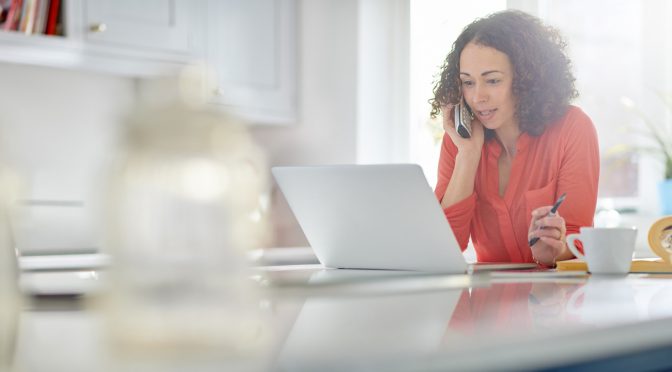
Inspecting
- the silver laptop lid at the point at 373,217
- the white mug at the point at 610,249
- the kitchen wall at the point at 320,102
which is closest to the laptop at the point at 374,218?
the silver laptop lid at the point at 373,217

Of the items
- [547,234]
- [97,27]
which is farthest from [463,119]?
[97,27]

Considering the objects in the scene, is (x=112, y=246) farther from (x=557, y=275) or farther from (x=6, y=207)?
(x=557, y=275)

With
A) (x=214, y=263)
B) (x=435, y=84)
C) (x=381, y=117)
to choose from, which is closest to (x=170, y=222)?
(x=214, y=263)

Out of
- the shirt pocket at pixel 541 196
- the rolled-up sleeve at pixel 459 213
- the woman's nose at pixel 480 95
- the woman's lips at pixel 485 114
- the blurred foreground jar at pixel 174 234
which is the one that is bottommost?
the rolled-up sleeve at pixel 459 213

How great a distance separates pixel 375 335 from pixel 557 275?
845 millimetres

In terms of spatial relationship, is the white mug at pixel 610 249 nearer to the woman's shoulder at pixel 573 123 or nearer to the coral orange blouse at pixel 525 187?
the coral orange blouse at pixel 525 187

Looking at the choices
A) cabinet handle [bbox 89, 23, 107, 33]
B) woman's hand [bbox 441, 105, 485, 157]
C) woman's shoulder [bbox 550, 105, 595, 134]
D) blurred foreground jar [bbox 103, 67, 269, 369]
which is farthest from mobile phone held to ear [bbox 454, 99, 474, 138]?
blurred foreground jar [bbox 103, 67, 269, 369]

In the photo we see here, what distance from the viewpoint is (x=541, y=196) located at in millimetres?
2207

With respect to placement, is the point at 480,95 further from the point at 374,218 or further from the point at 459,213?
the point at 374,218

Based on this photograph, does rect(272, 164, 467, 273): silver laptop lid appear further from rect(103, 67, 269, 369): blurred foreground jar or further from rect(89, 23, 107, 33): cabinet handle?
rect(89, 23, 107, 33): cabinet handle

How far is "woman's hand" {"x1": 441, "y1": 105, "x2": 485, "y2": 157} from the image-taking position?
2.34 metres

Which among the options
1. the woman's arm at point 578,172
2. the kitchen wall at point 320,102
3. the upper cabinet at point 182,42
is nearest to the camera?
the woman's arm at point 578,172

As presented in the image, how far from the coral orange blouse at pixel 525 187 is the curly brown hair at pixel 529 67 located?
5 centimetres

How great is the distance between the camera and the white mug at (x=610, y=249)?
4.93ft
